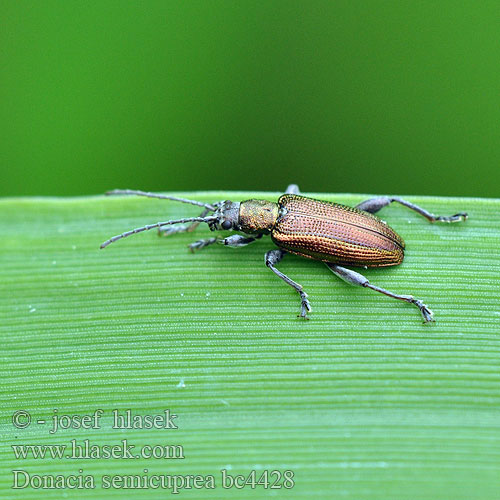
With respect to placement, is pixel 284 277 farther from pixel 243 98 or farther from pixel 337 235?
pixel 243 98

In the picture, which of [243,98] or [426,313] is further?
[243,98]

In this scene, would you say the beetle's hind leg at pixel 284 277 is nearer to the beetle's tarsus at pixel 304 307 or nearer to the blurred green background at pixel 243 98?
the beetle's tarsus at pixel 304 307

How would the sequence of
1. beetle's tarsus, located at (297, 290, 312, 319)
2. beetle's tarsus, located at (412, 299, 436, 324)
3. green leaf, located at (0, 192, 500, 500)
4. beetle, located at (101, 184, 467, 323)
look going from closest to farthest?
green leaf, located at (0, 192, 500, 500), beetle's tarsus, located at (412, 299, 436, 324), beetle's tarsus, located at (297, 290, 312, 319), beetle, located at (101, 184, 467, 323)

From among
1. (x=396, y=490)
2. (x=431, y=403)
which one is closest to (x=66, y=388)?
(x=396, y=490)

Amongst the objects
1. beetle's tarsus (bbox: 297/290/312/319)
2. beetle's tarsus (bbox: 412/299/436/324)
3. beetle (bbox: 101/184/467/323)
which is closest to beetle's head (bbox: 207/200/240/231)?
beetle (bbox: 101/184/467/323)

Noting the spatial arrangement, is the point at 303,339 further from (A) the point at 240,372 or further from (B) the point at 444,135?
(B) the point at 444,135

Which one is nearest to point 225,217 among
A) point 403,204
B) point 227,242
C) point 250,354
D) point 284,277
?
point 227,242

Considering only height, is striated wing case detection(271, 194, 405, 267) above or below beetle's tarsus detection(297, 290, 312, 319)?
above

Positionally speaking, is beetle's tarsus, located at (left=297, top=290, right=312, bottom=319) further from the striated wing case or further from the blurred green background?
the blurred green background
